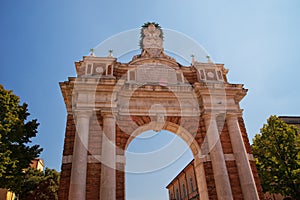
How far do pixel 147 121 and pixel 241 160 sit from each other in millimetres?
5631

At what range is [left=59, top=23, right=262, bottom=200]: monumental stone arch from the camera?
37.2 feet

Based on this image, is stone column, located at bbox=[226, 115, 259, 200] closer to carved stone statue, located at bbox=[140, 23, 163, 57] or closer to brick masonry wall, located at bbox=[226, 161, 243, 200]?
brick masonry wall, located at bbox=[226, 161, 243, 200]

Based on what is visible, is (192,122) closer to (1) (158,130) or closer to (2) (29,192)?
(1) (158,130)

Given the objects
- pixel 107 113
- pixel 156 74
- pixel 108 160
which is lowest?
pixel 108 160

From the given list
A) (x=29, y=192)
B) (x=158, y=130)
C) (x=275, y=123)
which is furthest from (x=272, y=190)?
(x=29, y=192)

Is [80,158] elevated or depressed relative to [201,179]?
elevated

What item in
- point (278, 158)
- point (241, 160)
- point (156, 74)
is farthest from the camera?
point (278, 158)

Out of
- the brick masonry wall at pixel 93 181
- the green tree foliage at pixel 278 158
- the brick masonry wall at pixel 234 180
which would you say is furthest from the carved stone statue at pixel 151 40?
the green tree foliage at pixel 278 158

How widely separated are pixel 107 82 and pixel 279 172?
14990mm

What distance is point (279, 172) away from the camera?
58.3 feet

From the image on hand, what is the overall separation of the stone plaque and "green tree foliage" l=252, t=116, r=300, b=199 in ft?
34.6

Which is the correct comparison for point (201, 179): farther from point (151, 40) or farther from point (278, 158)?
point (151, 40)

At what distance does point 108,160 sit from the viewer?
37.0 ft

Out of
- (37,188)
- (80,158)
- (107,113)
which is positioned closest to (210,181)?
(107,113)
